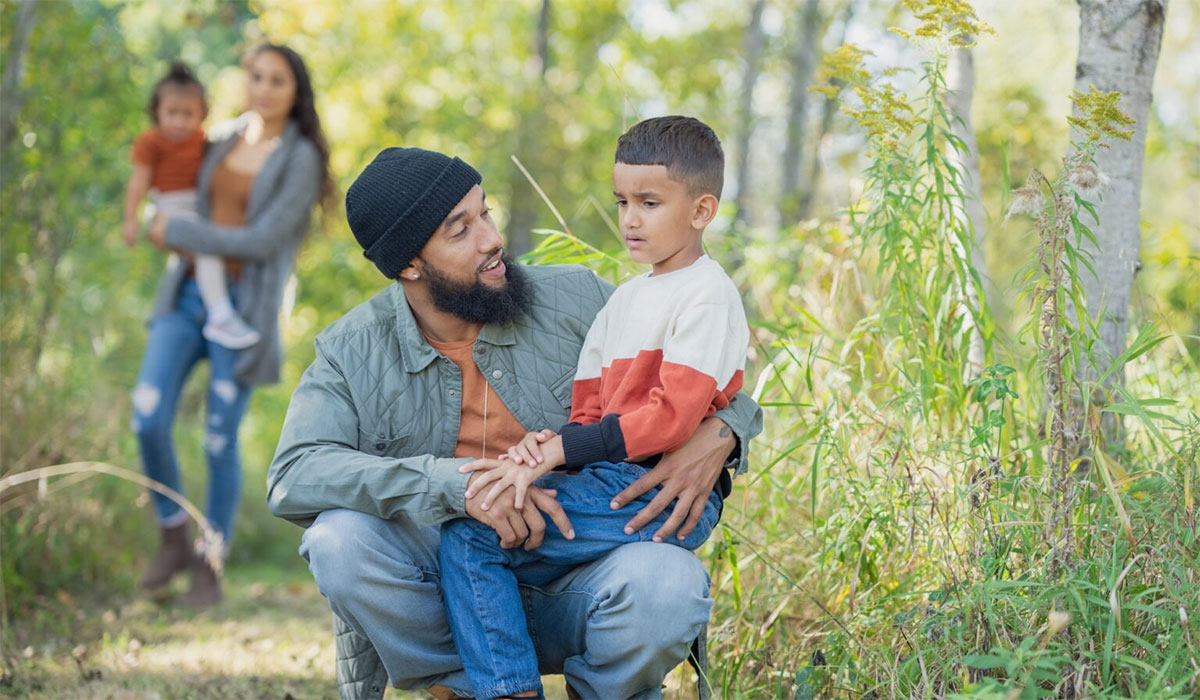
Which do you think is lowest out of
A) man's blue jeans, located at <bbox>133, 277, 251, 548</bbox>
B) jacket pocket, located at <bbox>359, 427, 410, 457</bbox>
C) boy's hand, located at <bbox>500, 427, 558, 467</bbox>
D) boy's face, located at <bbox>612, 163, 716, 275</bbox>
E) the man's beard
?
man's blue jeans, located at <bbox>133, 277, 251, 548</bbox>

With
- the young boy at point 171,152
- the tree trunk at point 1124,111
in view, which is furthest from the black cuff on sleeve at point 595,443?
the young boy at point 171,152

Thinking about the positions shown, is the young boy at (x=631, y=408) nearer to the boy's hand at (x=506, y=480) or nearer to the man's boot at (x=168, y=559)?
the boy's hand at (x=506, y=480)

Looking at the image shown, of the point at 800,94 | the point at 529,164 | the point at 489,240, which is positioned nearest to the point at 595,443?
the point at 489,240

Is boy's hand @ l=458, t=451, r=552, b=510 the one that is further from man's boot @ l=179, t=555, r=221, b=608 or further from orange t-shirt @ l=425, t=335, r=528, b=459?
man's boot @ l=179, t=555, r=221, b=608

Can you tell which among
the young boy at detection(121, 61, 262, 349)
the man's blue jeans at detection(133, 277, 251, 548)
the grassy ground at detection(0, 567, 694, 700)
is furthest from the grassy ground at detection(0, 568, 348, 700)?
the young boy at detection(121, 61, 262, 349)

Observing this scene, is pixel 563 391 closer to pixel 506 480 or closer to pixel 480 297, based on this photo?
pixel 480 297

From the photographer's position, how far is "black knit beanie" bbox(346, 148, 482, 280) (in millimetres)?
2902

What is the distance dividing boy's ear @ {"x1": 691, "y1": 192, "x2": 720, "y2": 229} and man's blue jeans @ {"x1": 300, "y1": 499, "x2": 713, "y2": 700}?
72 centimetres

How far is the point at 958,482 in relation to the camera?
2.81 meters

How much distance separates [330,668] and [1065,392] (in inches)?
98.1

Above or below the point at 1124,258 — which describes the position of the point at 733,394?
below

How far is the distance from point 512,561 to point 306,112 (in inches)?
117

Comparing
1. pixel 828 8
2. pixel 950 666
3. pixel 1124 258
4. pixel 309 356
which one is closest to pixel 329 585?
pixel 950 666

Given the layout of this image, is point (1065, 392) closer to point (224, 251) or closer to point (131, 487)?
point (224, 251)
